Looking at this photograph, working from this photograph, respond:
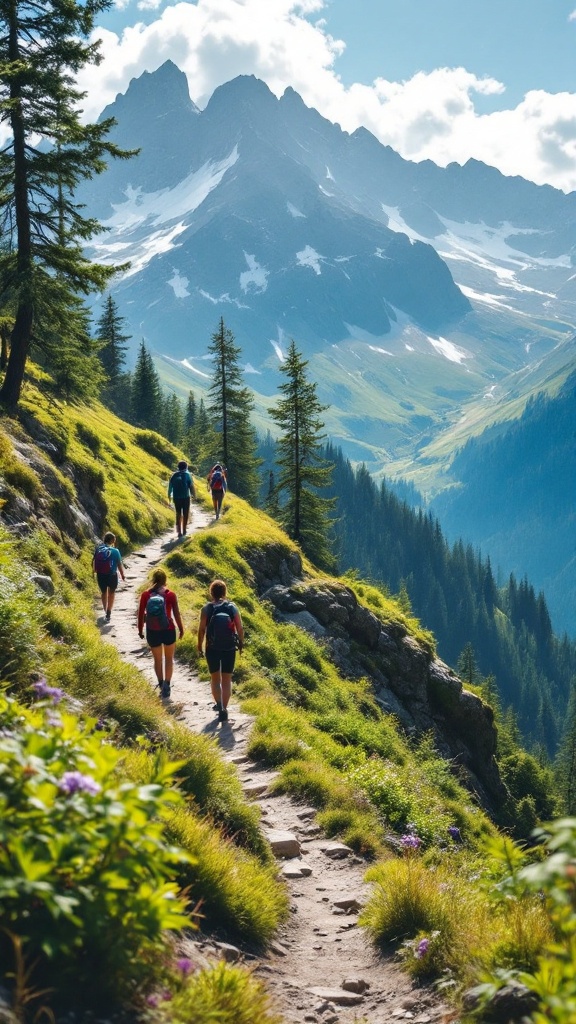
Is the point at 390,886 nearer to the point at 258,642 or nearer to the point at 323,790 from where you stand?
the point at 323,790

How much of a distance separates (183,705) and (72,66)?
18491 millimetres

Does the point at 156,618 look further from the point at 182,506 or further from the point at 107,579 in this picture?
the point at 182,506

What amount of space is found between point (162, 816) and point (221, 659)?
353 inches

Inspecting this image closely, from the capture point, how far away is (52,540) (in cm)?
1802

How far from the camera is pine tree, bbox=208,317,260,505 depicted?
176 feet

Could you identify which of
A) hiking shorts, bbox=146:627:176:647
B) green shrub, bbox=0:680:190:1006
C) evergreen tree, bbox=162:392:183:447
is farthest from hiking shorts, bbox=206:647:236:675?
evergreen tree, bbox=162:392:183:447

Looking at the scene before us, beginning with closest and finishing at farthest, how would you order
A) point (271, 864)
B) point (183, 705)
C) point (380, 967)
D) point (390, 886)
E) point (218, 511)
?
point (380, 967) < point (390, 886) < point (271, 864) < point (183, 705) < point (218, 511)

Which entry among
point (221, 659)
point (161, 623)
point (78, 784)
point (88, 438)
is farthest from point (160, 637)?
point (88, 438)

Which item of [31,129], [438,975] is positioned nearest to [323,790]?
[438,975]

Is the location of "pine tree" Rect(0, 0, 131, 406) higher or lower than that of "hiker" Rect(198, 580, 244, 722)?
higher

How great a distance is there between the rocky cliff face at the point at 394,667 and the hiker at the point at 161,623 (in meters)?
10.8

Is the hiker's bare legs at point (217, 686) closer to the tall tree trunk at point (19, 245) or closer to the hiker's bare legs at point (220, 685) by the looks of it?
the hiker's bare legs at point (220, 685)

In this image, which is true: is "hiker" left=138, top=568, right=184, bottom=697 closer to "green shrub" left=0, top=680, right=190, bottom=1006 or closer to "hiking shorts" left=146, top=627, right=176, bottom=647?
"hiking shorts" left=146, top=627, right=176, bottom=647

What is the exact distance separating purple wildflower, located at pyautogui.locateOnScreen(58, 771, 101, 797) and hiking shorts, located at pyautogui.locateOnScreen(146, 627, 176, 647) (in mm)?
10362
